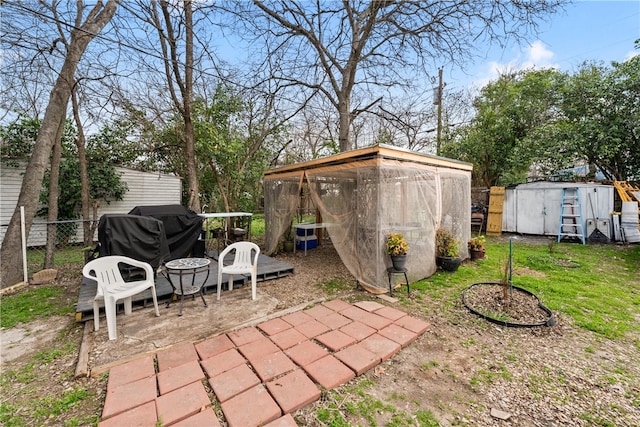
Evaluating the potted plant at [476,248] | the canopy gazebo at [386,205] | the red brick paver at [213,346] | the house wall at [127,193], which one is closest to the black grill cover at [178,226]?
the canopy gazebo at [386,205]

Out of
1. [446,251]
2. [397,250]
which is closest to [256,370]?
[397,250]

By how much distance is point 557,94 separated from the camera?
29.1 ft

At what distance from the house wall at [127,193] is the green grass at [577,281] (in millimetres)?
8818

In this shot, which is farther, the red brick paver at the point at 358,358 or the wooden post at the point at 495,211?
the wooden post at the point at 495,211

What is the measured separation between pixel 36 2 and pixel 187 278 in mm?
5797

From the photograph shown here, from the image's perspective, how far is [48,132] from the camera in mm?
4715

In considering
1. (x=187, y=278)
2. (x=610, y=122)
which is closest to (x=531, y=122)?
(x=610, y=122)

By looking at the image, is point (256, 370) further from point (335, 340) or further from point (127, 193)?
point (127, 193)

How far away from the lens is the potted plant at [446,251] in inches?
195

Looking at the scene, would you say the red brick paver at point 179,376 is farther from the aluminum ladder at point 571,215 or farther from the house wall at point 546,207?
the house wall at point 546,207

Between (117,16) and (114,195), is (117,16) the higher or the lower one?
the higher one

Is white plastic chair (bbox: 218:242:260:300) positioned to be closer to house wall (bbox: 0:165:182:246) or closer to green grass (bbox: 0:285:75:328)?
green grass (bbox: 0:285:75:328)

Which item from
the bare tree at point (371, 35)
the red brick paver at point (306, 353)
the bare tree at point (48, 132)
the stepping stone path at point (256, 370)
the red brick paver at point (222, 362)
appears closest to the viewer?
the stepping stone path at point (256, 370)

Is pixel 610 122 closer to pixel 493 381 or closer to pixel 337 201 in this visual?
pixel 337 201
